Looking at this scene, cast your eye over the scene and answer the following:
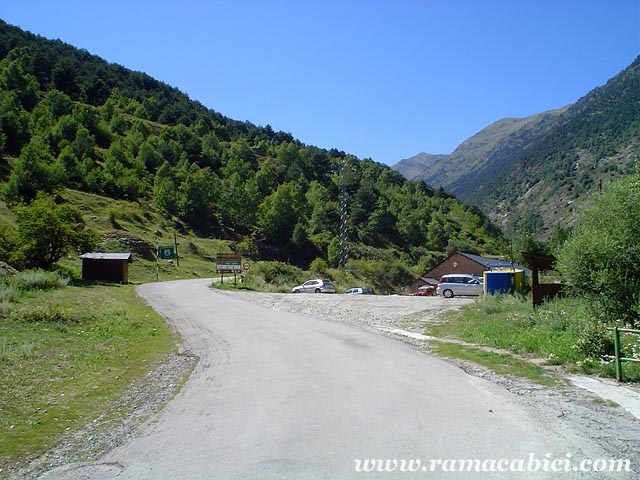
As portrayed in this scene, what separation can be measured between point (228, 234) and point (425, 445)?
94.4 m

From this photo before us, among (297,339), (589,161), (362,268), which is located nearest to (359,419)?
(297,339)

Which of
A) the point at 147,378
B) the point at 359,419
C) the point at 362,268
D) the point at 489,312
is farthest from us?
the point at 362,268

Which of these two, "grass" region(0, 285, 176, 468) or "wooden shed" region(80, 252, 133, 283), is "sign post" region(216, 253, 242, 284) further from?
"grass" region(0, 285, 176, 468)

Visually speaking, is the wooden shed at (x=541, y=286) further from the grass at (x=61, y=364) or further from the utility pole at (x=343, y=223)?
the utility pole at (x=343, y=223)

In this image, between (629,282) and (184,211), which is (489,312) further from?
(184,211)

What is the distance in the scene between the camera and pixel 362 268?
74.1 metres

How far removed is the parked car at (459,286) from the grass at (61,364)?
21.8 metres

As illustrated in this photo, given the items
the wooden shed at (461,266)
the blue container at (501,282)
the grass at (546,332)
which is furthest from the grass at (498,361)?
the wooden shed at (461,266)

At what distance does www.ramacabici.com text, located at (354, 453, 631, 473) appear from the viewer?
216 inches

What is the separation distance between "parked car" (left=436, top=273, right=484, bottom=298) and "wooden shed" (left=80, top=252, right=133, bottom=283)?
94.3 ft

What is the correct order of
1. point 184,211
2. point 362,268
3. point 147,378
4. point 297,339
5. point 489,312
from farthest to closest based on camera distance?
point 184,211
point 362,268
point 489,312
point 297,339
point 147,378

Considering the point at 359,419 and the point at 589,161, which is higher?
the point at 589,161

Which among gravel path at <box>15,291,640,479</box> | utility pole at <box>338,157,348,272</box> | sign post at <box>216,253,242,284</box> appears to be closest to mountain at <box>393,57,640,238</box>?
utility pole at <box>338,157,348,272</box>

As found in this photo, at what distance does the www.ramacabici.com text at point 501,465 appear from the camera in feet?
18.0
